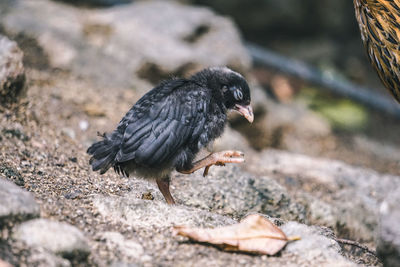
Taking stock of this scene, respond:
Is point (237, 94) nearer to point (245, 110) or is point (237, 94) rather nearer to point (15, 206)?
point (245, 110)

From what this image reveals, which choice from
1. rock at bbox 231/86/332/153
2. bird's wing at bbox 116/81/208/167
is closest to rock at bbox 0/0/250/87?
rock at bbox 231/86/332/153

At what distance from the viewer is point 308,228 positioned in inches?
141

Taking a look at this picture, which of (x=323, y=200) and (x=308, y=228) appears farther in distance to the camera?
(x=323, y=200)

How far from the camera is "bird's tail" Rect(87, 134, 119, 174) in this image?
375cm

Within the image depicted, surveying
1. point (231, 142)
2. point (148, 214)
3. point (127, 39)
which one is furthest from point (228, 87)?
point (127, 39)

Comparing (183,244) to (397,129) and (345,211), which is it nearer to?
(345,211)

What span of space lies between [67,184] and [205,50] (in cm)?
377

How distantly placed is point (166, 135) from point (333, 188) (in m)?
2.72

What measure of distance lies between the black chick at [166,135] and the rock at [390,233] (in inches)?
44.8

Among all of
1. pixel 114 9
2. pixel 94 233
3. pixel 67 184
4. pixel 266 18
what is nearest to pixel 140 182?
pixel 67 184

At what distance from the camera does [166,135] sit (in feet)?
12.4

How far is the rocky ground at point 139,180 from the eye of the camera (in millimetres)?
3086

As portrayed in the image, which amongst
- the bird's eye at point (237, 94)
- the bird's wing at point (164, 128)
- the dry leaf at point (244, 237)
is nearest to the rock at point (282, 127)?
the bird's eye at point (237, 94)

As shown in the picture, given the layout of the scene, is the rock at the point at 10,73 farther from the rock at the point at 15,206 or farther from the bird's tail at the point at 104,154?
the rock at the point at 15,206
